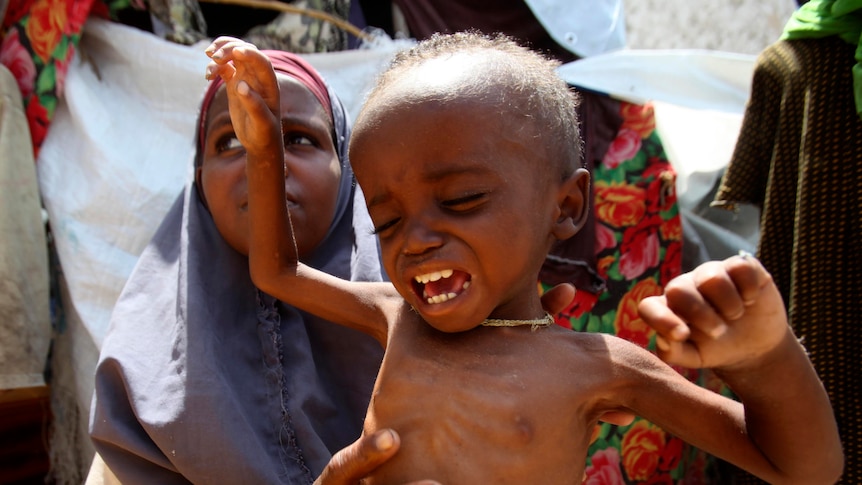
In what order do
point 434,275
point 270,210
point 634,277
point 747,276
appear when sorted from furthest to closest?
point 634,277 → point 270,210 → point 434,275 → point 747,276

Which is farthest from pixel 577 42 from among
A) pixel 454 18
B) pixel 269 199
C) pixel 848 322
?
pixel 269 199

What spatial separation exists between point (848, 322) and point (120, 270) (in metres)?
2.06

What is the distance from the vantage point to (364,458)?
1144mm

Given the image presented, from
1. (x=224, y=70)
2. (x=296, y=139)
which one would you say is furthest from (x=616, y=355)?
(x=296, y=139)

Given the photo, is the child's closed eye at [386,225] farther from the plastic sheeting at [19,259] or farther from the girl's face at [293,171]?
the plastic sheeting at [19,259]

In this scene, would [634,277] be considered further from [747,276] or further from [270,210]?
[747,276]

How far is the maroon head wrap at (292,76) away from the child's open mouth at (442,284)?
96cm

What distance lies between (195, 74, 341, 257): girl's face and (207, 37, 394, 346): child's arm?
1.11 feet

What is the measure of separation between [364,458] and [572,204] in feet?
1.77

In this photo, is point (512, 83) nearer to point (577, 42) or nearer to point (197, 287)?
point (197, 287)

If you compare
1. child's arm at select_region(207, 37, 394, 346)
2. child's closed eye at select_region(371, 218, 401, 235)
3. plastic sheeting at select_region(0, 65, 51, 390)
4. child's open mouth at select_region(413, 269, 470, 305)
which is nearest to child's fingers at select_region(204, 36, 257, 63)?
child's arm at select_region(207, 37, 394, 346)

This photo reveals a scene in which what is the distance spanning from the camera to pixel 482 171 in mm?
1137

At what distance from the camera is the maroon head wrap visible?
195 cm

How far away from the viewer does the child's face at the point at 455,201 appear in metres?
1.12
